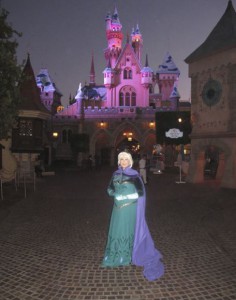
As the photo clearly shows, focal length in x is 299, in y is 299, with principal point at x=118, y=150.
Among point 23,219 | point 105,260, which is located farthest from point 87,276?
point 23,219

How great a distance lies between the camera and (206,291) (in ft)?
16.3

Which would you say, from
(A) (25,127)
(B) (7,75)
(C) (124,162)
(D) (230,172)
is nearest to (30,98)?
(A) (25,127)

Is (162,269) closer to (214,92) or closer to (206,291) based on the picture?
(206,291)

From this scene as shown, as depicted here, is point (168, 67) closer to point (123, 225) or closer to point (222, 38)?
point (222, 38)

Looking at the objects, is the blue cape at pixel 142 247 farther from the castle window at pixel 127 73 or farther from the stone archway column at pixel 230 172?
the castle window at pixel 127 73

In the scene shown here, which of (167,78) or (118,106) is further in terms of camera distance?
(167,78)

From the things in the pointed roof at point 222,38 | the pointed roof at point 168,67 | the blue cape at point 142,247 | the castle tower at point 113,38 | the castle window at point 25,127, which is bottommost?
the blue cape at point 142,247

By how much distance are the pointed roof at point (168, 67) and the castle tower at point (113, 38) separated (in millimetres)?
9790

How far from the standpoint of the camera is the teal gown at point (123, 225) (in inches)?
227

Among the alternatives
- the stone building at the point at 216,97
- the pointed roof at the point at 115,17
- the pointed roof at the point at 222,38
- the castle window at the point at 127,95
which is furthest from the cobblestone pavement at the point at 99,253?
the pointed roof at the point at 115,17

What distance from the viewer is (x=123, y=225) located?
18.9ft

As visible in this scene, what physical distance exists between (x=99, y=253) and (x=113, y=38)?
6373 centimetres

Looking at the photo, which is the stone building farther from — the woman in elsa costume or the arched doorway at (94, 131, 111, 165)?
the arched doorway at (94, 131, 111, 165)

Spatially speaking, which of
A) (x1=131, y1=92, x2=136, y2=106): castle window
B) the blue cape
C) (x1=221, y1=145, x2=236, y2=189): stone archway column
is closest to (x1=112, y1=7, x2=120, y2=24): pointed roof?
(x1=131, y1=92, x2=136, y2=106): castle window
